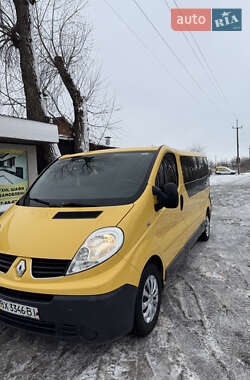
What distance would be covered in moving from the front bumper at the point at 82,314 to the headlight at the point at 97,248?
Answer: 0.23 meters

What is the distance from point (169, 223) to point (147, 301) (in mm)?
929

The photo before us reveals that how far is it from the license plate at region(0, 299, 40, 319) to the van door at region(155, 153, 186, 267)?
1296 millimetres

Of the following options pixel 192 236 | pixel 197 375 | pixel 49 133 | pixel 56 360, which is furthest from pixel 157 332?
pixel 49 133

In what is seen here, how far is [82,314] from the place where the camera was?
6.31ft

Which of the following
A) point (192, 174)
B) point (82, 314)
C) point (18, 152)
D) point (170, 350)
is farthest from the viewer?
point (18, 152)

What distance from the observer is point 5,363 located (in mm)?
2170

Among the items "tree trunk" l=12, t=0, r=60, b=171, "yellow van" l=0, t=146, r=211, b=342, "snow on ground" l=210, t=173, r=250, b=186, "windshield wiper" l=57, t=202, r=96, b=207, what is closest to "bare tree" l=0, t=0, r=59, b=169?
"tree trunk" l=12, t=0, r=60, b=171

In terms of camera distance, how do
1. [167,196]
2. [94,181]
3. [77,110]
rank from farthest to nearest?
1. [77,110]
2. [94,181]
3. [167,196]

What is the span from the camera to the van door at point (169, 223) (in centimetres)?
277

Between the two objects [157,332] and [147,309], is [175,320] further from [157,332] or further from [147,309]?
[147,309]

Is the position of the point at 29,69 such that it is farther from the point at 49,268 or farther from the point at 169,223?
the point at 49,268

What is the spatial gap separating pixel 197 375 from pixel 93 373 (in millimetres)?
794

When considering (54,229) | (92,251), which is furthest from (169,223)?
(54,229)

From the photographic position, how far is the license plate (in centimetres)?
200
